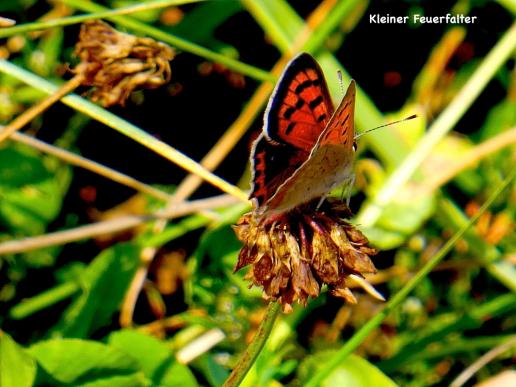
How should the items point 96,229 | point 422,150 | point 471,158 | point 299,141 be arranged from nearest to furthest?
point 299,141
point 96,229
point 422,150
point 471,158

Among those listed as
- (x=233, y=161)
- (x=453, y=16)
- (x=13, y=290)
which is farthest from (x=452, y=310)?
(x=13, y=290)

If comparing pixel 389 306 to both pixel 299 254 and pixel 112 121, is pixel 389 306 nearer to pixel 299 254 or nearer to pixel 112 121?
pixel 299 254

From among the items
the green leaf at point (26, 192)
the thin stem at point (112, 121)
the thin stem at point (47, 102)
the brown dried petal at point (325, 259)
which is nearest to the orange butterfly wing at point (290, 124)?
the brown dried petal at point (325, 259)

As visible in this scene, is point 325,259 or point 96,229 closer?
point 325,259

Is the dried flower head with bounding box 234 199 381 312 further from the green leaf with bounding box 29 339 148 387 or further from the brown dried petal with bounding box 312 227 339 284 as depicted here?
the green leaf with bounding box 29 339 148 387

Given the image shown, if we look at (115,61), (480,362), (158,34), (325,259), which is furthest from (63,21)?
(480,362)

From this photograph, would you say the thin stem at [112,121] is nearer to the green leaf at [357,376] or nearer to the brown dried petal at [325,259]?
the brown dried petal at [325,259]

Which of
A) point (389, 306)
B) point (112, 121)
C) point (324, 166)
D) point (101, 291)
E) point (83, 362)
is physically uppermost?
point (324, 166)
